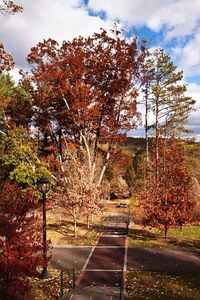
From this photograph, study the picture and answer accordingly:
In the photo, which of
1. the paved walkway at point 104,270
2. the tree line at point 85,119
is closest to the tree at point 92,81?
the tree line at point 85,119

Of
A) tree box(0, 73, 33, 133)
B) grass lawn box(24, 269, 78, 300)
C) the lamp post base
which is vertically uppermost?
tree box(0, 73, 33, 133)

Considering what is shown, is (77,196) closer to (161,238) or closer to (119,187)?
(161,238)

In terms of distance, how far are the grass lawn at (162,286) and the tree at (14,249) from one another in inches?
149

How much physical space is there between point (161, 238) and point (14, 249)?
13761mm

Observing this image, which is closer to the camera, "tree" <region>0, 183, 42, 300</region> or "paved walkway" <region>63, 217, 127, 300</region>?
"tree" <region>0, 183, 42, 300</region>

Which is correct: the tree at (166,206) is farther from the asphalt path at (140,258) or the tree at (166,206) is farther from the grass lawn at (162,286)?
the grass lawn at (162,286)

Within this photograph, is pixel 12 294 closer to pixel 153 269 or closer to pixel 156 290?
pixel 156 290

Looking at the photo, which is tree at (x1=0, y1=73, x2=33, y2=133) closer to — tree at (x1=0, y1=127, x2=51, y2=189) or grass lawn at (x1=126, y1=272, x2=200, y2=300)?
tree at (x1=0, y1=127, x2=51, y2=189)

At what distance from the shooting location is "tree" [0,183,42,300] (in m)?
→ 9.88

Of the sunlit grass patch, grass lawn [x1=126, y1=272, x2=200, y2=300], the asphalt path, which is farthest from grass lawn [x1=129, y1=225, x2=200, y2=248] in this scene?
the sunlit grass patch

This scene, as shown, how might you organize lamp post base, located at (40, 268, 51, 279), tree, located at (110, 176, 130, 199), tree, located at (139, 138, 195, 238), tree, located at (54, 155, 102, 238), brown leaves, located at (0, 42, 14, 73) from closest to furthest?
brown leaves, located at (0, 42, 14, 73)
lamp post base, located at (40, 268, 51, 279)
tree, located at (139, 138, 195, 238)
tree, located at (54, 155, 102, 238)
tree, located at (110, 176, 130, 199)

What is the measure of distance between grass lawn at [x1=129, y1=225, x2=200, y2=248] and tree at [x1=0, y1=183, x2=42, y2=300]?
413 inches

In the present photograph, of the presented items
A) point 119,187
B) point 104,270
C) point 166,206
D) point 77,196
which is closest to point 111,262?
point 104,270

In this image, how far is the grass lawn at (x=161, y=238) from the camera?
20.4m
